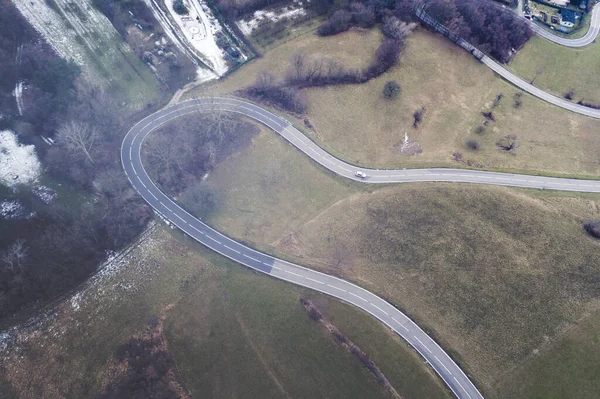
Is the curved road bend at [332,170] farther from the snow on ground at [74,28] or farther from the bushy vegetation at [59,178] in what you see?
the snow on ground at [74,28]

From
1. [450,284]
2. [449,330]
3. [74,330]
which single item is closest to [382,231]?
[450,284]

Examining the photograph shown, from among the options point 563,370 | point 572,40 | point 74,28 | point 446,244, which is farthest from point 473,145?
point 74,28

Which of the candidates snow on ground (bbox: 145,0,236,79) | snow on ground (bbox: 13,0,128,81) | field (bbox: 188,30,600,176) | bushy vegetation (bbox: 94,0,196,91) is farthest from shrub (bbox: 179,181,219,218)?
snow on ground (bbox: 13,0,128,81)

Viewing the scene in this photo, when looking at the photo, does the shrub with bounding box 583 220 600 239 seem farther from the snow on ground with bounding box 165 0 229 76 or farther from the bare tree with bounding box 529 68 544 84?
the snow on ground with bounding box 165 0 229 76

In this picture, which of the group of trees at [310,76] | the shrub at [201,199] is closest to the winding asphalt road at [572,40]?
the group of trees at [310,76]

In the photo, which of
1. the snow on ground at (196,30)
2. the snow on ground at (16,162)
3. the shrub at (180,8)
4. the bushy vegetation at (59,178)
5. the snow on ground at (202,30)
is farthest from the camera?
the shrub at (180,8)

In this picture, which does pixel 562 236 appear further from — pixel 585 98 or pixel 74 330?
pixel 74 330
